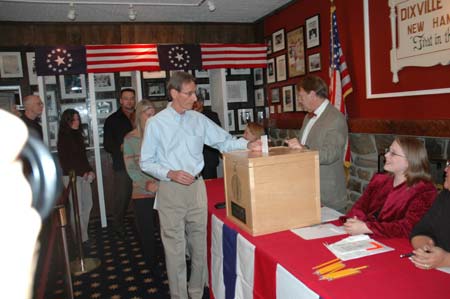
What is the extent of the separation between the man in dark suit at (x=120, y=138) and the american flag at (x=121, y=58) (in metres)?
0.74

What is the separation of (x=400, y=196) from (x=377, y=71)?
2.02 meters

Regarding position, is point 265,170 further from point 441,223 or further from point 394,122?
point 394,122

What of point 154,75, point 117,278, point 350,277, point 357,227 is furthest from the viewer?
point 154,75

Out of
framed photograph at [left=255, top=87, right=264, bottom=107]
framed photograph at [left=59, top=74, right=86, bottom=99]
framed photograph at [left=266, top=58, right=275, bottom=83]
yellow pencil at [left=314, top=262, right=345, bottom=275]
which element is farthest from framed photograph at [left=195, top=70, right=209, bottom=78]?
yellow pencil at [left=314, top=262, right=345, bottom=275]

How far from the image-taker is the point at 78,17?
4.75 m

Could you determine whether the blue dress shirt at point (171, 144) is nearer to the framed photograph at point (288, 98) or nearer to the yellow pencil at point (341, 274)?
the yellow pencil at point (341, 274)

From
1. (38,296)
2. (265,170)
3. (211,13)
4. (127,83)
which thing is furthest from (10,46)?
(265,170)

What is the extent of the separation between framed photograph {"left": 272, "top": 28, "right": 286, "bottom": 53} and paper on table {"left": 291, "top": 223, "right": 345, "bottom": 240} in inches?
141

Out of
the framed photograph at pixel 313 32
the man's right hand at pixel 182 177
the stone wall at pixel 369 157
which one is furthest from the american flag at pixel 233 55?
the man's right hand at pixel 182 177

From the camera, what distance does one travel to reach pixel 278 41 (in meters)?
5.12

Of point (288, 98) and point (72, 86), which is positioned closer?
point (288, 98)

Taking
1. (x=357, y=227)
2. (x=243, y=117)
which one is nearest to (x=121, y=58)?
(x=243, y=117)

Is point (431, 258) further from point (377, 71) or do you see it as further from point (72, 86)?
point (72, 86)

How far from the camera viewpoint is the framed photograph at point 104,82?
17.3 ft
